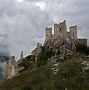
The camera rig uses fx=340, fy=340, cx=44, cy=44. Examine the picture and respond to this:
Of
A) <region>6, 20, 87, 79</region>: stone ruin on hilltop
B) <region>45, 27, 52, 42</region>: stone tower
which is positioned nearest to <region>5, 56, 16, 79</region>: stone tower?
<region>6, 20, 87, 79</region>: stone ruin on hilltop

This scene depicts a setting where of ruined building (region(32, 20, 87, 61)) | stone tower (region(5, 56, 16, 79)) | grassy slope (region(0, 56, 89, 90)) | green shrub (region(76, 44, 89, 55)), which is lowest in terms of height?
stone tower (region(5, 56, 16, 79))

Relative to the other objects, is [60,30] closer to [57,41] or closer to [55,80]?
[57,41]

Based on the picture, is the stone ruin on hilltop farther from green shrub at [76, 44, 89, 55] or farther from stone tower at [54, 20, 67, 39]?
green shrub at [76, 44, 89, 55]

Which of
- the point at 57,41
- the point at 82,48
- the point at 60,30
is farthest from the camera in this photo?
the point at 60,30

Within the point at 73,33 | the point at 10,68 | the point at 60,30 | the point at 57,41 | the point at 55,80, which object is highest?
the point at 60,30

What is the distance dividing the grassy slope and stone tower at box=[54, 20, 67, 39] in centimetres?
5886

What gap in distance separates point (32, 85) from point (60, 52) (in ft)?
192

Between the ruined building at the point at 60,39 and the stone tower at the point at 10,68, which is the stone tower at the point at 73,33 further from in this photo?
the stone tower at the point at 10,68

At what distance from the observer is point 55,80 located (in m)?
58.6

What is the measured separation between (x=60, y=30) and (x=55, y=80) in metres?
69.6

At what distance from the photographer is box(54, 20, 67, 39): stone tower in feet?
417

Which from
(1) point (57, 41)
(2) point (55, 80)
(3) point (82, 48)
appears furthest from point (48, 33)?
(2) point (55, 80)

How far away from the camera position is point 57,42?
12588 centimetres

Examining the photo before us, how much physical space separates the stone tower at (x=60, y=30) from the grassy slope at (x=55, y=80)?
193 feet
